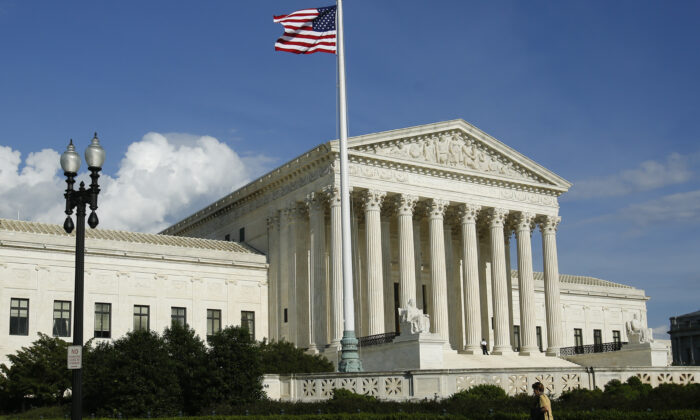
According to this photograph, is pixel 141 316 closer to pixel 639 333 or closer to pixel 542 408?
pixel 639 333

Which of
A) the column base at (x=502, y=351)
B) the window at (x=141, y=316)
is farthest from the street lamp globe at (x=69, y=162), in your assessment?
the column base at (x=502, y=351)

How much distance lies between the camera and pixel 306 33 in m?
35.0

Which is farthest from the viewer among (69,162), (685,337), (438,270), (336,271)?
(685,337)

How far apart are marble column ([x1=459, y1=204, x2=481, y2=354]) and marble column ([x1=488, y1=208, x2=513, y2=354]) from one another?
5.90ft

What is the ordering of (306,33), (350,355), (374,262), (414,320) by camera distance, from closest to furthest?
(350,355) < (306,33) < (414,320) < (374,262)

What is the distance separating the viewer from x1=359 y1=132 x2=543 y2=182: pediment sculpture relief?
2206 inches

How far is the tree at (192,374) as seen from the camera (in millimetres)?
32500

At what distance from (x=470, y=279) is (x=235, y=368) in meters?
28.4

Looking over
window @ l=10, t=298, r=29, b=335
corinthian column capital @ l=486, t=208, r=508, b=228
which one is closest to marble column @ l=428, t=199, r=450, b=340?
corinthian column capital @ l=486, t=208, r=508, b=228

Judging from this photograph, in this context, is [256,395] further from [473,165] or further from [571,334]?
[571,334]

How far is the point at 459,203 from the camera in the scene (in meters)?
58.6

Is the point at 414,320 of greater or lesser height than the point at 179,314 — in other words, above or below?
below

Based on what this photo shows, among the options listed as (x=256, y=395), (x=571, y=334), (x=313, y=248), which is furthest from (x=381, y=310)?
(x=571, y=334)

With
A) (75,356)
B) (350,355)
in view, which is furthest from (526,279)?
(75,356)
